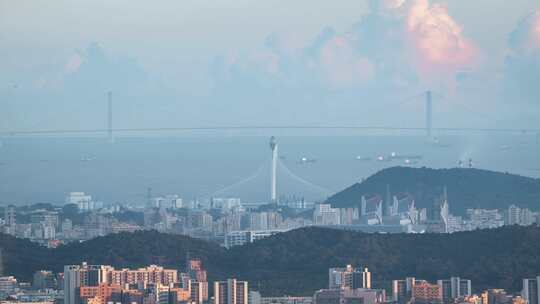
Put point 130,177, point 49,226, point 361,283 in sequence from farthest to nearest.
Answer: point 130,177 → point 49,226 → point 361,283

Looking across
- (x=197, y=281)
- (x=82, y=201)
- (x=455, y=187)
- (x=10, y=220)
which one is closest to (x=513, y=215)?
(x=455, y=187)

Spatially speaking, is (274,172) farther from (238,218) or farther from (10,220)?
(10,220)

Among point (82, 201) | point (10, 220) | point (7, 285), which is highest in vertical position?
point (82, 201)

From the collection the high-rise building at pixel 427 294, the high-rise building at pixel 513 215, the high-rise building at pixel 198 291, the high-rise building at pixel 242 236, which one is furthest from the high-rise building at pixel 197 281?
the high-rise building at pixel 513 215

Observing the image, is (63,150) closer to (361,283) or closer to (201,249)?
(201,249)

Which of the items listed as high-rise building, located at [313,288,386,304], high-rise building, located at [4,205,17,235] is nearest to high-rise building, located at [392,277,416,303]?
high-rise building, located at [313,288,386,304]

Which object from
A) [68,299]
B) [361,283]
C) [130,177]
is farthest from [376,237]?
[130,177]

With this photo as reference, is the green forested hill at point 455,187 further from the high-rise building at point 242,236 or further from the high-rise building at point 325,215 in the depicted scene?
the high-rise building at point 242,236
